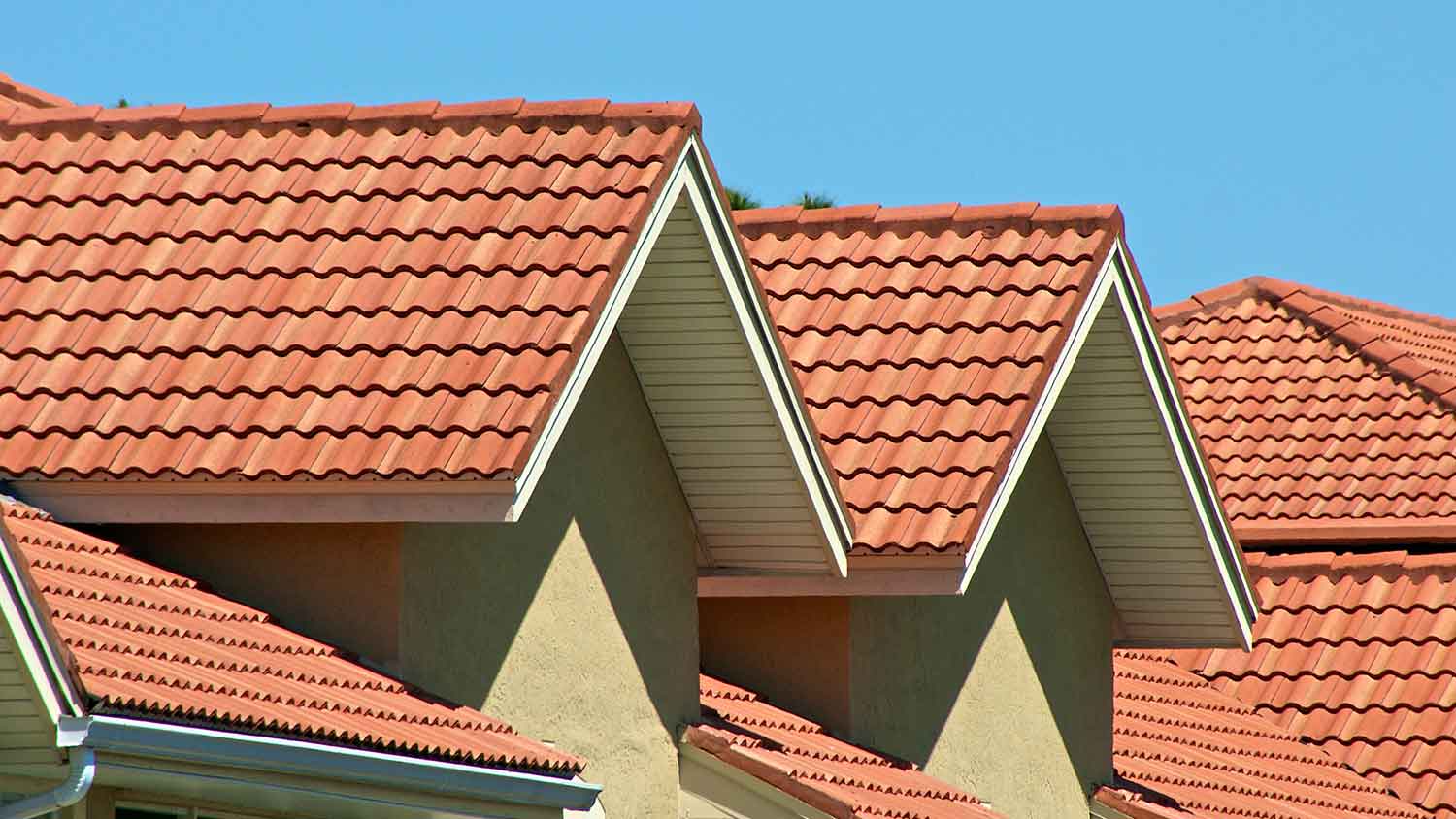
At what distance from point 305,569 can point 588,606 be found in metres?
1.46

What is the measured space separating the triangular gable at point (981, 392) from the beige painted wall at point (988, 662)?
421 millimetres

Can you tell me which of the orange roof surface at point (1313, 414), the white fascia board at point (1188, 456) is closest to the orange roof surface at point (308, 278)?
the white fascia board at point (1188, 456)

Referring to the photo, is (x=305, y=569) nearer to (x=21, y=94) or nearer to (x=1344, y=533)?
(x=21, y=94)

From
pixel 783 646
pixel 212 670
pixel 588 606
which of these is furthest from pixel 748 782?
pixel 212 670

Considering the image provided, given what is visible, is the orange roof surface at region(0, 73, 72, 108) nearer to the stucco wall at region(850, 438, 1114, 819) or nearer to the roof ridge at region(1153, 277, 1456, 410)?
the stucco wall at region(850, 438, 1114, 819)

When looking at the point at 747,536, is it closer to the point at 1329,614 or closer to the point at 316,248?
the point at 316,248

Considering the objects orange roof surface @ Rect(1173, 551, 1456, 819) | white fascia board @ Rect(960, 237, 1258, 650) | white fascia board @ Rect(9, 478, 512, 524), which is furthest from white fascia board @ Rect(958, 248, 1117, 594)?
orange roof surface @ Rect(1173, 551, 1456, 819)

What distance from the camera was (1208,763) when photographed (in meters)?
17.1

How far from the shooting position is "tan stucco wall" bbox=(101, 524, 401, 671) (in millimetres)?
9906

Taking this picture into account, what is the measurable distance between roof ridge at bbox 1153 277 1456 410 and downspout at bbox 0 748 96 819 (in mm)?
16044

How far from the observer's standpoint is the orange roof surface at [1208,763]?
52.6 ft

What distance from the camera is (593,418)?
11.2 m

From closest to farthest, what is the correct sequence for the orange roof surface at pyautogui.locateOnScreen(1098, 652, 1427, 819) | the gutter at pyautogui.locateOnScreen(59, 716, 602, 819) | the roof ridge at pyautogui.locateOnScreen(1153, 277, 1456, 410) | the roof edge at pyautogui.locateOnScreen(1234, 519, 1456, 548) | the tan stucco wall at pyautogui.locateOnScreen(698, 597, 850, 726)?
the gutter at pyautogui.locateOnScreen(59, 716, 602, 819) < the tan stucco wall at pyautogui.locateOnScreen(698, 597, 850, 726) < the orange roof surface at pyautogui.locateOnScreen(1098, 652, 1427, 819) < the roof edge at pyautogui.locateOnScreen(1234, 519, 1456, 548) < the roof ridge at pyautogui.locateOnScreen(1153, 277, 1456, 410)

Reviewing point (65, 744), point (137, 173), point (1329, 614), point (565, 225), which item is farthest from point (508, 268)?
point (1329, 614)
